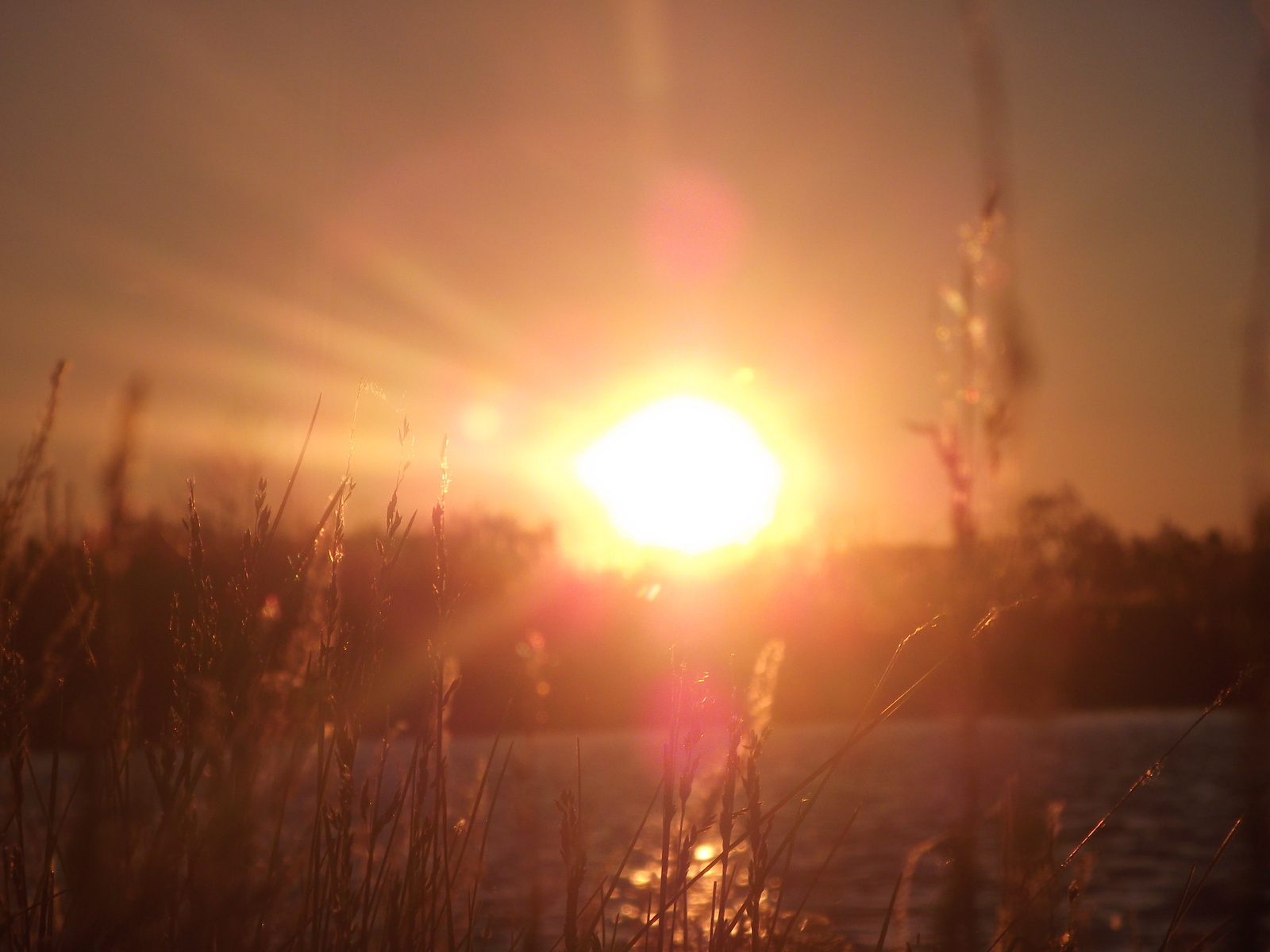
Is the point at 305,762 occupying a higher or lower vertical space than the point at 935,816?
higher

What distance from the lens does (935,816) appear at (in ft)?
53.7

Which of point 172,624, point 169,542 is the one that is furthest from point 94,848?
point 169,542

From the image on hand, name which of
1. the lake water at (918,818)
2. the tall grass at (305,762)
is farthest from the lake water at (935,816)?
the tall grass at (305,762)

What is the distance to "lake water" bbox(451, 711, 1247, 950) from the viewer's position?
62.9 inches

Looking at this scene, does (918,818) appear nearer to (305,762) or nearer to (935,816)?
(935,816)

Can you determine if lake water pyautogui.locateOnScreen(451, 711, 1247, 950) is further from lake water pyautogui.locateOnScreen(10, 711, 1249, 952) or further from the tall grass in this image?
the tall grass

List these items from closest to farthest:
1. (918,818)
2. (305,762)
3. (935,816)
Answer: (305,762) → (918,818) → (935,816)

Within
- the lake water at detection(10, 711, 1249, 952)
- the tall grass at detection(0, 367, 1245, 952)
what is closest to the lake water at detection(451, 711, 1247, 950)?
the lake water at detection(10, 711, 1249, 952)

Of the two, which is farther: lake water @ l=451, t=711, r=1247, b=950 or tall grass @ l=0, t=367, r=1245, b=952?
lake water @ l=451, t=711, r=1247, b=950

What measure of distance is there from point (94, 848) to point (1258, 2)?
1631 mm

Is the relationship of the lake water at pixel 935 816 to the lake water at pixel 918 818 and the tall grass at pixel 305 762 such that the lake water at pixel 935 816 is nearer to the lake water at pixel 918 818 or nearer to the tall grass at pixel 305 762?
the lake water at pixel 918 818

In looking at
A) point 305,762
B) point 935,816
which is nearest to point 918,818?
point 935,816

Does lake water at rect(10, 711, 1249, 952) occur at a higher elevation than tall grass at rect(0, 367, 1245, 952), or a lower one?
lower

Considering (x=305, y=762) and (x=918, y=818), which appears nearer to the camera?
(x=305, y=762)
